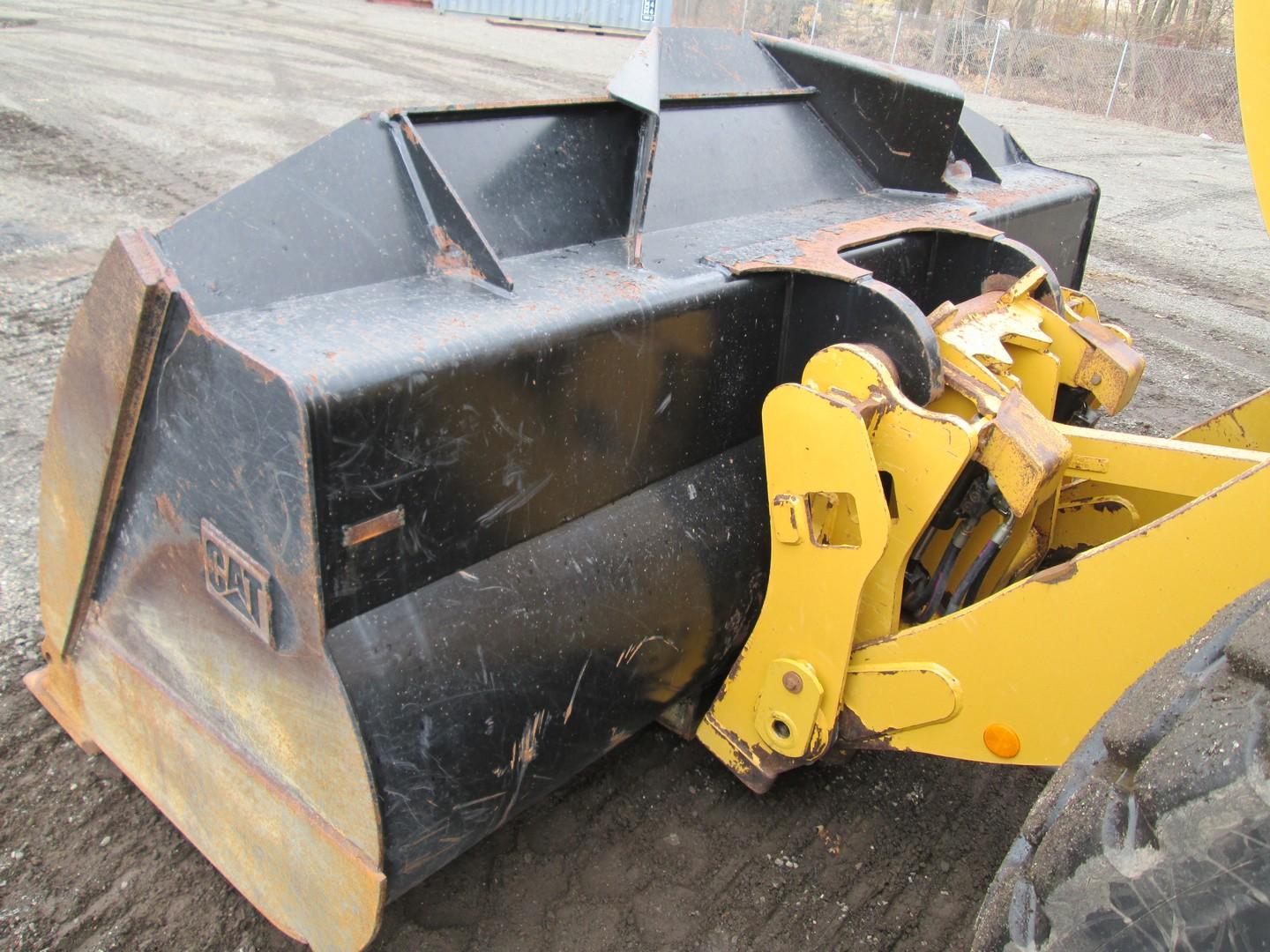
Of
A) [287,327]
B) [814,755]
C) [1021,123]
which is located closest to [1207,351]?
[814,755]

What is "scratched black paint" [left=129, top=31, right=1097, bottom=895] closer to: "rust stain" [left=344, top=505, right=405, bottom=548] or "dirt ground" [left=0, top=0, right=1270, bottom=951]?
"rust stain" [left=344, top=505, right=405, bottom=548]

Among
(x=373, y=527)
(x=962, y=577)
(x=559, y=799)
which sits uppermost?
(x=373, y=527)

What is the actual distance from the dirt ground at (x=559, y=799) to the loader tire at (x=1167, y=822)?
827 mm

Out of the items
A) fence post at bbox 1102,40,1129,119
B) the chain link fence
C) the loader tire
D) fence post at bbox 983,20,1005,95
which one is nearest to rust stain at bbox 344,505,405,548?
the loader tire

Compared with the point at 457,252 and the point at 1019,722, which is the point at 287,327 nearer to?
the point at 457,252

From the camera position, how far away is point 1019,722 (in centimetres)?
168

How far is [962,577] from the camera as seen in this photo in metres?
2.16

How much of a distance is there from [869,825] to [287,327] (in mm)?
1569

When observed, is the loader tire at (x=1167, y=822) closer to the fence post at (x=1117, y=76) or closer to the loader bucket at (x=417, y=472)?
the loader bucket at (x=417, y=472)

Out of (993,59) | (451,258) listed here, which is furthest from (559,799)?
(993,59)

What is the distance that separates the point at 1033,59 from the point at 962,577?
15.9 meters

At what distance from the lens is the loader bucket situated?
1.50 meters

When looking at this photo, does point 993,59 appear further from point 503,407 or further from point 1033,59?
point 503,407

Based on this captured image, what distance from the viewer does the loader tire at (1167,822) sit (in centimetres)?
102
